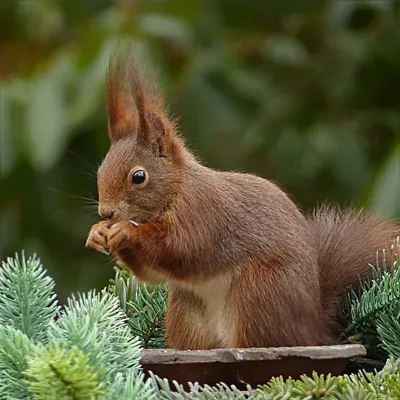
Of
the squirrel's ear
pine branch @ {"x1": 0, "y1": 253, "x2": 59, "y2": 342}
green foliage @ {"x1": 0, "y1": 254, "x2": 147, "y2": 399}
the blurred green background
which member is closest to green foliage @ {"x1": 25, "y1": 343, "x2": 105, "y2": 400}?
green foliage @ {"x1": 0, "y1": 254, "x2": 147, "y2": 399}

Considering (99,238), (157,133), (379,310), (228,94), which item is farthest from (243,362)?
(228,94)


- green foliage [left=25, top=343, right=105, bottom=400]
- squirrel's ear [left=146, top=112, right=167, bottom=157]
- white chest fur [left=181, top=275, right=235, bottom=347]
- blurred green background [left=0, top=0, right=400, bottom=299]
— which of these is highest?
blurred green background [left=0, top=0, right=400, bottom=299]

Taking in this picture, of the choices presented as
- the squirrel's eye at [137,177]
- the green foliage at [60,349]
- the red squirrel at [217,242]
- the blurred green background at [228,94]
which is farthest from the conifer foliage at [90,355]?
the blurred green background at [228,94]

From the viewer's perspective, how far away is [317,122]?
7.93 ft

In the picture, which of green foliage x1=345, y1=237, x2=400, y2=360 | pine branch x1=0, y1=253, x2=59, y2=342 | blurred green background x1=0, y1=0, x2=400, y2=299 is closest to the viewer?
pine branch x1=0, y1=253, x2=59, y2=342

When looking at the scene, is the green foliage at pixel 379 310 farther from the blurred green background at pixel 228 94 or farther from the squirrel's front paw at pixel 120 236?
the blurred green background at pixel 228 94

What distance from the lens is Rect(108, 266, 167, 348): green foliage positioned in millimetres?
1197

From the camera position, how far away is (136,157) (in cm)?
125

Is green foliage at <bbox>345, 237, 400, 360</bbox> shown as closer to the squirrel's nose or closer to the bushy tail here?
the bushy tail

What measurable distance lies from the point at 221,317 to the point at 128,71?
1.17 ft

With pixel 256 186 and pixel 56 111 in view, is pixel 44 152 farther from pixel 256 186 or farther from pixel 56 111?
pixel 256 186

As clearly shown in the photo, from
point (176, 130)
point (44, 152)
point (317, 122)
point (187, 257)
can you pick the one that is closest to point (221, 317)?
point (187, 257)

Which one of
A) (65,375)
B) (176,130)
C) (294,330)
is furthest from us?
(176,130)

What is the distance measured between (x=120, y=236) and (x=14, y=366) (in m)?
0.43
